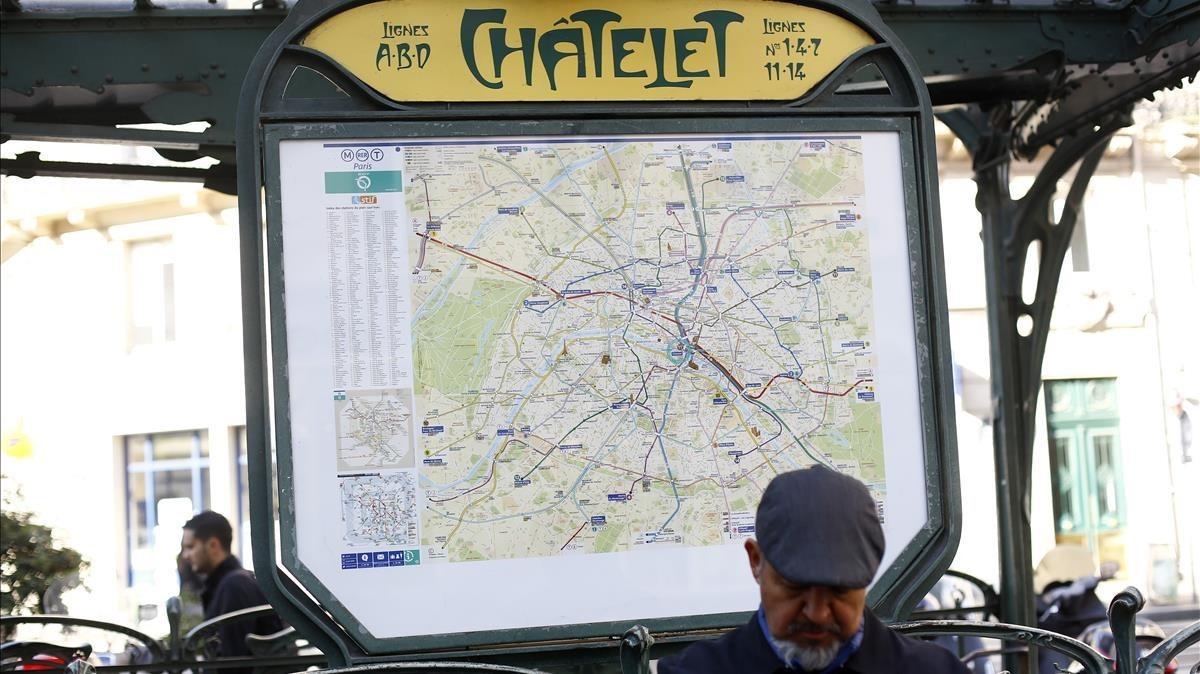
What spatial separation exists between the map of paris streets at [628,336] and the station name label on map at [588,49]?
0.46 feet

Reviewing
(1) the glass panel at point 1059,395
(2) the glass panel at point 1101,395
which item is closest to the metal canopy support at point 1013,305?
(1) the glass panel at point 1059,395

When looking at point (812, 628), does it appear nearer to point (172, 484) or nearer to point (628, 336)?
point (628, 336)

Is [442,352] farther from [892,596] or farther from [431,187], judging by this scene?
[892,596]

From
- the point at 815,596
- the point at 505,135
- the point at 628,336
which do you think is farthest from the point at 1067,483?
the point at 815,596

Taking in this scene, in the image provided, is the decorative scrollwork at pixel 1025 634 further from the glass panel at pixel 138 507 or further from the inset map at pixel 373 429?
the glass panel at pixel 138 507

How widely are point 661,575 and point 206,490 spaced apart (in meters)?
24.1

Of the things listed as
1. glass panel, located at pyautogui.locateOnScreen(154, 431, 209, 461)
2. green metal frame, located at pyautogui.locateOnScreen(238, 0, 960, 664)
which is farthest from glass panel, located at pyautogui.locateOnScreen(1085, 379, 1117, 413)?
green metal frame, located at pyautogui.locateOnScreen(238, 0, 960, 664)

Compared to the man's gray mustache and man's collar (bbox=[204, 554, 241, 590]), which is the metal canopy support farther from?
the man's gray mustache

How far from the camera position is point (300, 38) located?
3.55 m

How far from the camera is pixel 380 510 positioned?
3436 mm

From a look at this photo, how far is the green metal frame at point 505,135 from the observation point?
3.37 m

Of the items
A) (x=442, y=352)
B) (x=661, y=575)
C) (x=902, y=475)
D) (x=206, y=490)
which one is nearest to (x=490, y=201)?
(x=442, y=352)

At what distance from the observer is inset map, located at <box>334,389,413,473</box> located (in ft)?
11.3

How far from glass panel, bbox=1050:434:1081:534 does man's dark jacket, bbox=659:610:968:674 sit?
22910 mm
